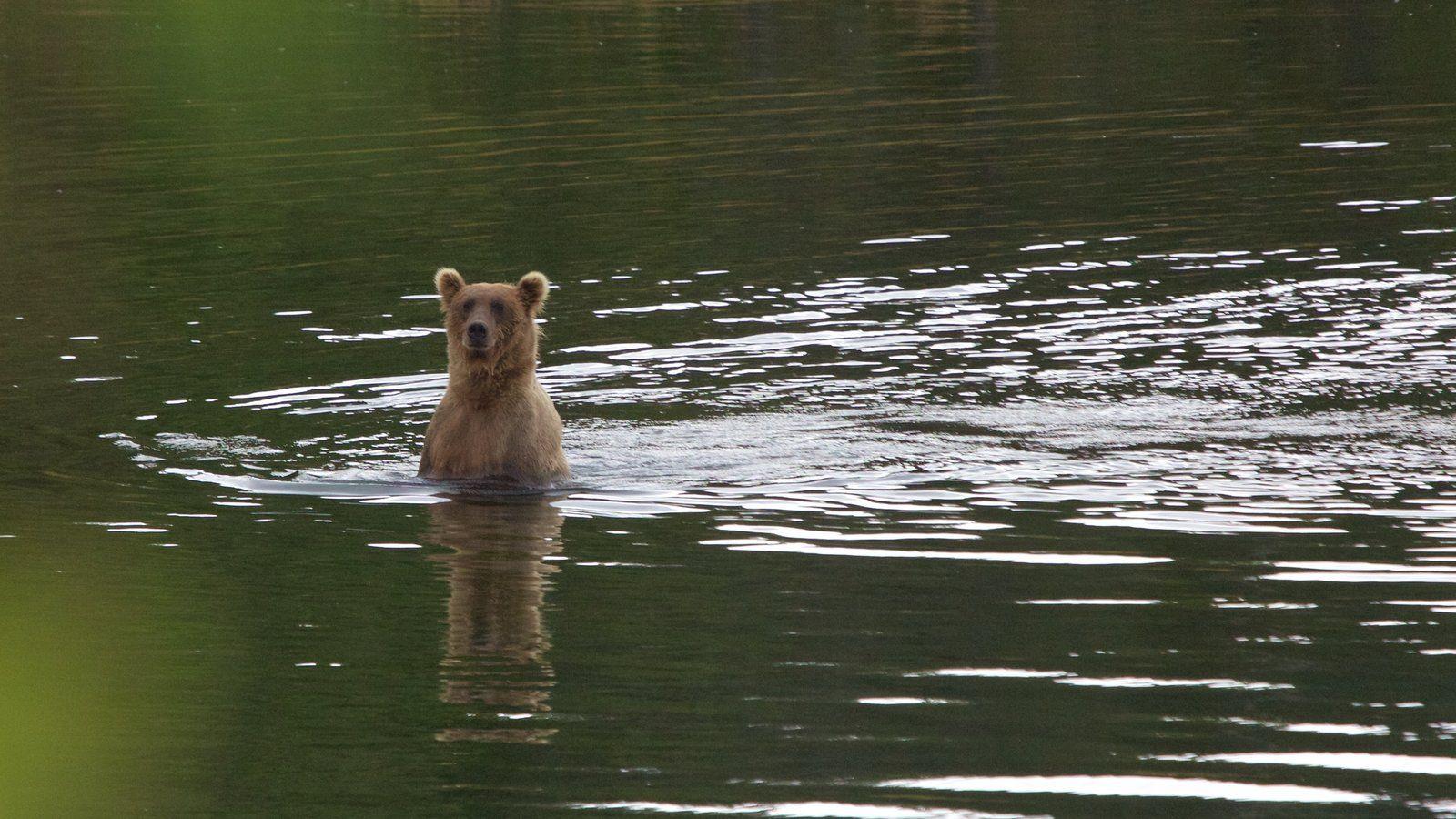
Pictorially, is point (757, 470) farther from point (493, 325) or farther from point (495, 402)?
point (493, 325)

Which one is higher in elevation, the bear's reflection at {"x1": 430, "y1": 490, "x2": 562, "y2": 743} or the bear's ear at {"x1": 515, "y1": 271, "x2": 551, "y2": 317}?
the bear's ear at {"x1": 515, "y1": 271, "x2": 551, "y2": 317}

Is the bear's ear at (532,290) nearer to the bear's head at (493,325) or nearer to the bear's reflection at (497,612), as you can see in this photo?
the bear's head at (493,325)

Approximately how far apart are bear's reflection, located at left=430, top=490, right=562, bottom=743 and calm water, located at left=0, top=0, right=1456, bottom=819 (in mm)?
38

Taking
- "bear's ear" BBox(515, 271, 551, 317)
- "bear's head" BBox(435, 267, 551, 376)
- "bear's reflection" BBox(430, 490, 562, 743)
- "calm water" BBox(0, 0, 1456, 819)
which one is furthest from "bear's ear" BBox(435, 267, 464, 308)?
"bear's reflection" BBox(430, 490, 562, 743)

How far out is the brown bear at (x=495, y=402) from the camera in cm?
1388

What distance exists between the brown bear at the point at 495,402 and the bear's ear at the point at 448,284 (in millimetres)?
37

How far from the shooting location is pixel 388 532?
1240 cm

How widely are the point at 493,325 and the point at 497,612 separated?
3873 millimetres

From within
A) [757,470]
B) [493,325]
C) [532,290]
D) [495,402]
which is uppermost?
[532,290]

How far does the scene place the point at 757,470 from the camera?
14125 millimetres

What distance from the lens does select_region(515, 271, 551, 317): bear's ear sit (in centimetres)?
1417

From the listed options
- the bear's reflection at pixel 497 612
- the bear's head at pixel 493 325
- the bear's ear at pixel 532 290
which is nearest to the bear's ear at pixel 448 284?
the bear's head at pixel 493 325

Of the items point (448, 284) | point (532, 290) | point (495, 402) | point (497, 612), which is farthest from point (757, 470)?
point (497, 612)

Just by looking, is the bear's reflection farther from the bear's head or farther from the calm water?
the bear's head
